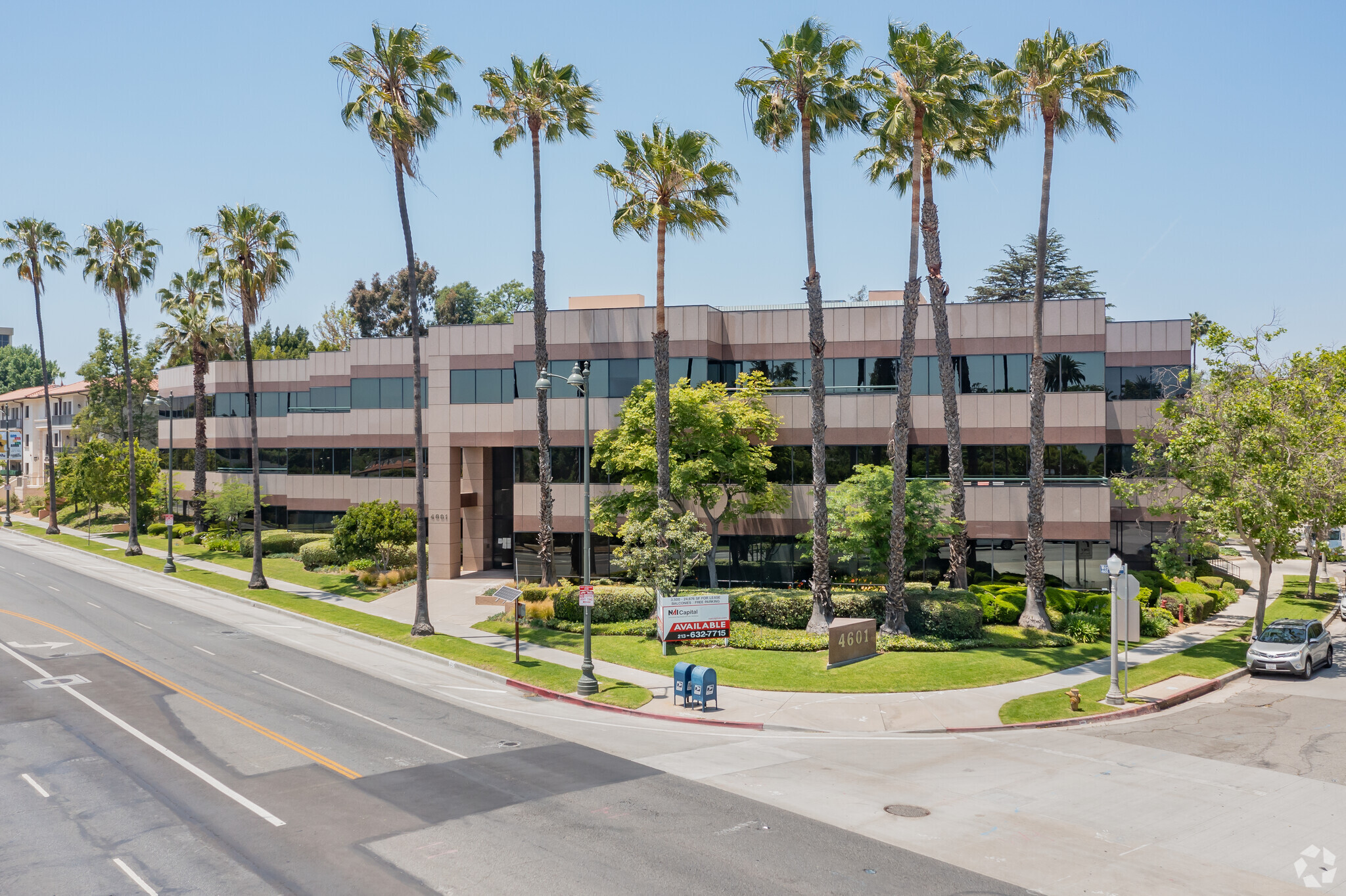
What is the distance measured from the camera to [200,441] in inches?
2457

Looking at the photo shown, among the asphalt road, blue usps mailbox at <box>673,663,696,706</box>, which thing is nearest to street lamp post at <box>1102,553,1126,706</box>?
blue usps mailbox at <box>673,663,696,706</box>

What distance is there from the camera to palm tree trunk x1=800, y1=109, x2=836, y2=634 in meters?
31.0

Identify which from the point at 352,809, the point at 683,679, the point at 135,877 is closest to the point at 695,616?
the point at 683,679

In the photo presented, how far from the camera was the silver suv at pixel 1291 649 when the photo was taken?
27562 mm

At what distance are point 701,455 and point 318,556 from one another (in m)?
25.2

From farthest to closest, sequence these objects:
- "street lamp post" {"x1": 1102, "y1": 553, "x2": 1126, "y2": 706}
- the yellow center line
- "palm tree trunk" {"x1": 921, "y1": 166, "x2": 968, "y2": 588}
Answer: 1. "palm tree trunk" {"x1": 921, "y1": 166, "x2": 968, "y2": 588}
2. "street lamp post" {"x1": 1102, "y1": 553, "x2": 1126, "y2": 706}
3. the yellow center line

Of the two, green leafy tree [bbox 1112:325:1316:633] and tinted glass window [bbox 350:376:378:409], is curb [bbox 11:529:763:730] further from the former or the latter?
green leafy tree [bbox 1112:325:1316:633]

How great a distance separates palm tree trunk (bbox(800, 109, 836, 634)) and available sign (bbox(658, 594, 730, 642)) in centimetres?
310

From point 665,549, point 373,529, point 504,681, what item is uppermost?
point 665,549

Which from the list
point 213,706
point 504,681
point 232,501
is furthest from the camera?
point 232,501

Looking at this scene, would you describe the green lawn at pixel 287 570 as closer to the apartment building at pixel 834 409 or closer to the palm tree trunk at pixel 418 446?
the apartment building at pixel 834 409

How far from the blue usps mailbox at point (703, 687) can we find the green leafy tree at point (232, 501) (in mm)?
42174

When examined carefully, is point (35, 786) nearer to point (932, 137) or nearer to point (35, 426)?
point (932, 137)

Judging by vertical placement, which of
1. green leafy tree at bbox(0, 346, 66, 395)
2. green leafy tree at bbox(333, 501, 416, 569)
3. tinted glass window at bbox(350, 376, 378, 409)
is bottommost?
green leafy tree at bbox(333, 501, 416, 569)
